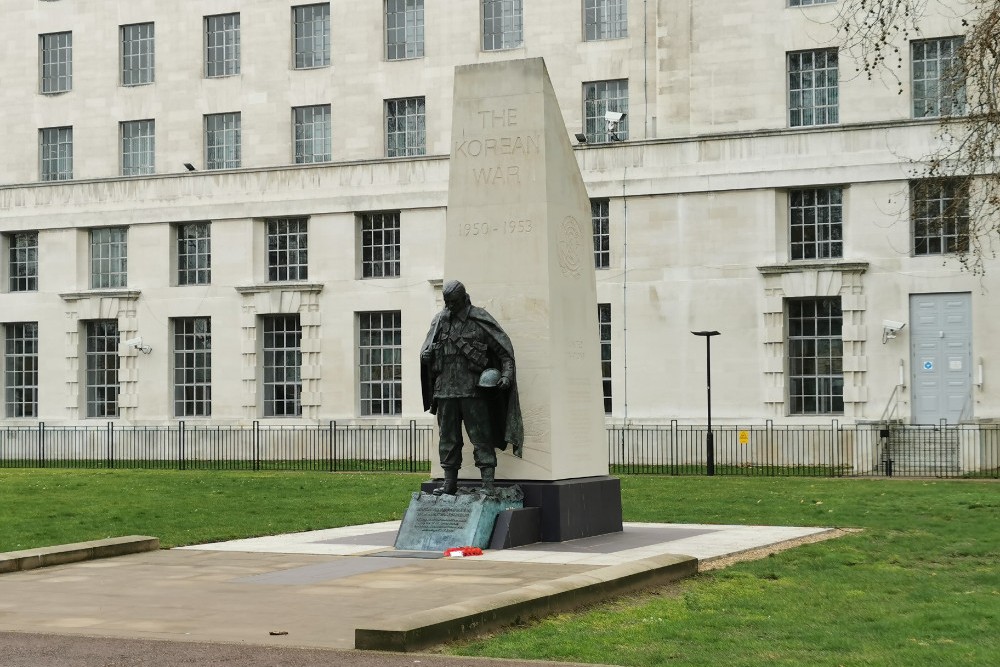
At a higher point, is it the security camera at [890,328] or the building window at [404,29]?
the building window at [404,29]

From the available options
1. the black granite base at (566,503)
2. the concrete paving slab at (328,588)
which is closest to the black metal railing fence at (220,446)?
the black granite base at (566,503)

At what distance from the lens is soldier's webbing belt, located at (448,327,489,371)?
58.0 ft

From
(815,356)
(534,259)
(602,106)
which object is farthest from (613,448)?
(534,259)

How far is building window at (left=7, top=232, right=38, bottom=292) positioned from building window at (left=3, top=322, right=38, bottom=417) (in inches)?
54.4

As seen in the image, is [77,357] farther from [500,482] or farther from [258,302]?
[500,482]

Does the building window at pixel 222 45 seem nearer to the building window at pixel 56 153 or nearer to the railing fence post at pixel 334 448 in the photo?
the building window at pixel 56 153

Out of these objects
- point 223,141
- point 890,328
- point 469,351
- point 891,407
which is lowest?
point 891,407

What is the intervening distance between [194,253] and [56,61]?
915cm

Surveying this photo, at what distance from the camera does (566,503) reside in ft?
60.2

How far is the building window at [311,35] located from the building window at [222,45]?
7.36 feet

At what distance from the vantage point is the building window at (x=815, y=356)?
1746 inches

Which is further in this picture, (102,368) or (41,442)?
(102,368)

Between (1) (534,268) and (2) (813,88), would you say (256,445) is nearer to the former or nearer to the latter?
(2) (813,88)

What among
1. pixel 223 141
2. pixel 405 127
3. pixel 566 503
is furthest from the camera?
pixel 223 141
